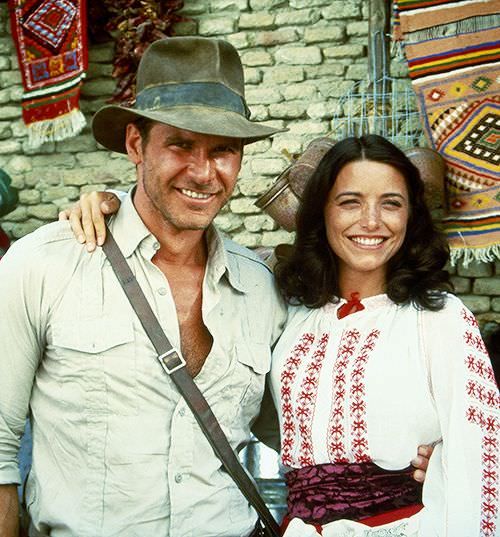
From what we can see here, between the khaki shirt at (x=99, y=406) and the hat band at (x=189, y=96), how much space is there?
44cm

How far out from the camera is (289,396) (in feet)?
7.64

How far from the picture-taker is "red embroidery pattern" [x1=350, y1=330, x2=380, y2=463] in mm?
2145

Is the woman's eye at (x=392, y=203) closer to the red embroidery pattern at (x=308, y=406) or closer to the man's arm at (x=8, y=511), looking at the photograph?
the red embroidery pattern at (x=308, y=406)

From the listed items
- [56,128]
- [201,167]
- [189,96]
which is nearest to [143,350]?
[201,167]

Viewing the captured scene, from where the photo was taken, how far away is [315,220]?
264cm

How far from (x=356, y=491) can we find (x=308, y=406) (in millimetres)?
307

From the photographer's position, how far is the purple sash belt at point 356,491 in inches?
84.0

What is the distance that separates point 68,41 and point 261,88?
138 cm

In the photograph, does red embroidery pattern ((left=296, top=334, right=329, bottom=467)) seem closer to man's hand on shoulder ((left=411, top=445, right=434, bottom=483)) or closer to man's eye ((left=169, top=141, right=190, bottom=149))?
man's hand on shoulder ((left=411, top=445, right=434, bottom=483))

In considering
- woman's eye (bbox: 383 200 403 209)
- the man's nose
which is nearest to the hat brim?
the man's nose

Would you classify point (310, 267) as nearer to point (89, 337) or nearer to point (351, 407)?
point (351, 407)

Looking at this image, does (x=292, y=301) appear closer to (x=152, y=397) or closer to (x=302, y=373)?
(x=302, y=373)

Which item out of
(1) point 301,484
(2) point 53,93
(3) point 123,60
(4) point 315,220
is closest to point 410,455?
(1) point 301,484

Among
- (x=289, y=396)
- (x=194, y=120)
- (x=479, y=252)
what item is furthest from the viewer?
(x=479, y=252)
